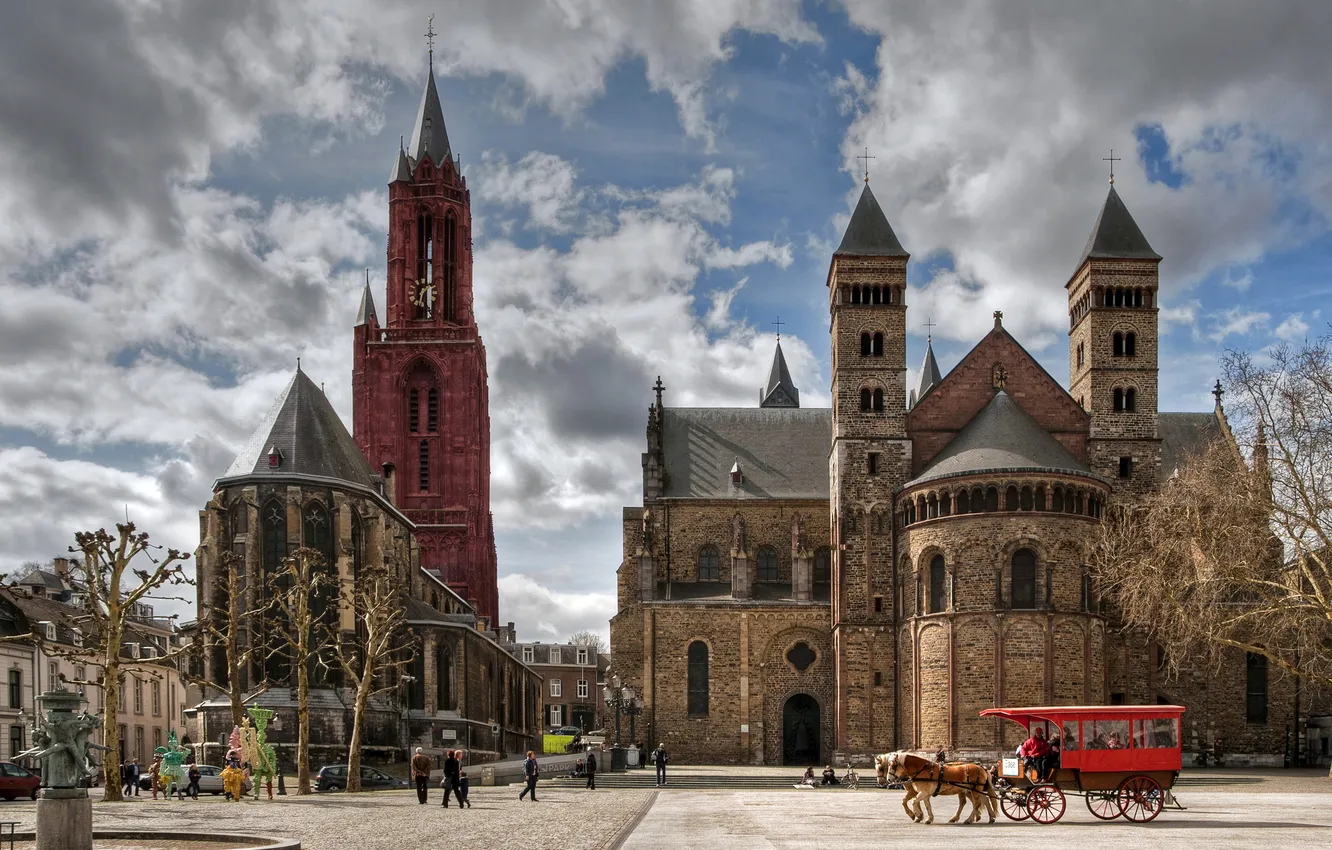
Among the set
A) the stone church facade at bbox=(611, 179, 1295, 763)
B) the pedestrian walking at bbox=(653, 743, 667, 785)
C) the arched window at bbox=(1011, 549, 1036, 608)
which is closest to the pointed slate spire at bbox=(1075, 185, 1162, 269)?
the stone church facade at bbox=(611, 179, 1295, 763)

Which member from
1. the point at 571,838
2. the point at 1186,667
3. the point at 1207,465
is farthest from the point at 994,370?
the point at 571,838

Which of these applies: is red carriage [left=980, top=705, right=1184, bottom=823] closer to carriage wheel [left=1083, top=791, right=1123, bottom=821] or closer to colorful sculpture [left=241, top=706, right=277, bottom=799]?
carriage wheel [left=1083, top=791, right=1123, bottom=821]

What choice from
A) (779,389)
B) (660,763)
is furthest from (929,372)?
(660,763)

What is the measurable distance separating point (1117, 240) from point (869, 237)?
1058cm

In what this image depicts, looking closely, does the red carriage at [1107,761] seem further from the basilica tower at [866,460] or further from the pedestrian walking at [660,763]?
the basilica tower at [866,460]

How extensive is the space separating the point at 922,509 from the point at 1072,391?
11.0 meters

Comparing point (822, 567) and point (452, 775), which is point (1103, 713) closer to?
point (452, 775)

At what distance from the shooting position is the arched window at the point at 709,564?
6794 centimetres

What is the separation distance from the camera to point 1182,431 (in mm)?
68188

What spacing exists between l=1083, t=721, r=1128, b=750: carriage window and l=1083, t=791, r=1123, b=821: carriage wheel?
92cm

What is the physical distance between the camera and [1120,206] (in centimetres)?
6256

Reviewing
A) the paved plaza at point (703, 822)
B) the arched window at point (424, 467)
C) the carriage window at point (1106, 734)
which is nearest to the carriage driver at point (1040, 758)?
the carriage window at point (1106, 734)

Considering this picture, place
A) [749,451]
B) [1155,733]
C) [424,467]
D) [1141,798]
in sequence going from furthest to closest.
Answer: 1. [424,467]
2. [749,451]
3. [1155,733]
4. [1141,798]

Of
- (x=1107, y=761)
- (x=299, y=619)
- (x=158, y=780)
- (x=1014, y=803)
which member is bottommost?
(x=158, y=780)
